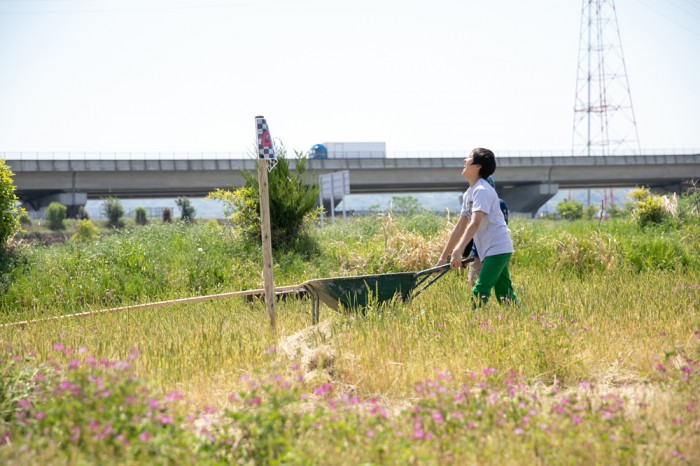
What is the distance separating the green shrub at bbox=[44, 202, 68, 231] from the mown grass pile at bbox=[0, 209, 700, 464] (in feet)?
92.6

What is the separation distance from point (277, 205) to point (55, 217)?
2890 centimetres

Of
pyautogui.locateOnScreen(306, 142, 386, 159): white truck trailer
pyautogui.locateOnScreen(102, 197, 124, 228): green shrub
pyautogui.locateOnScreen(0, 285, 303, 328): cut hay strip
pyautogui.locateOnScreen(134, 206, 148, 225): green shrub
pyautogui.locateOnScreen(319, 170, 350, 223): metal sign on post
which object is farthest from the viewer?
pyautogui.locateOnScreen(306, 142, 386, 159): white truck trailer

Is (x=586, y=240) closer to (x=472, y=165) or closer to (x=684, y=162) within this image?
(x=472, y=165)

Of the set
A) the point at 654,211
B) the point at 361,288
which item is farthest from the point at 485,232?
the point at 654,211

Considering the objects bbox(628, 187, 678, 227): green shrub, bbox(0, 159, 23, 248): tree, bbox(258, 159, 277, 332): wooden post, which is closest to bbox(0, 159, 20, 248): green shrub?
bbox(0, 159, 23, 248): tree

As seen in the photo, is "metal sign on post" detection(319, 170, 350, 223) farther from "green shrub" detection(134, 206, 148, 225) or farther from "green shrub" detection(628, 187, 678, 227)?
"green shrub" detection(134, 206, 148, 225)

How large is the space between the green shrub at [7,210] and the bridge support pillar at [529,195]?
4296cm

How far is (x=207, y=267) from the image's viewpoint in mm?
9953

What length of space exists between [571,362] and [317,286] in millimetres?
2316

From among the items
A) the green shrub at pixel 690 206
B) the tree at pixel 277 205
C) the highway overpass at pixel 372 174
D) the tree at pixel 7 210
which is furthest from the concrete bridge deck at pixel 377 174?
the tree at pixel 7 210

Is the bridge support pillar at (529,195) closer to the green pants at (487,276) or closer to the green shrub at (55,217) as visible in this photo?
the green shrub at (55,217)

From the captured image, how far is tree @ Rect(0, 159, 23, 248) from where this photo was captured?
32.2 feet

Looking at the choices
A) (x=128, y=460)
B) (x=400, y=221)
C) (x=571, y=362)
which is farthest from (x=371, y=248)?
(x=128, y=460)

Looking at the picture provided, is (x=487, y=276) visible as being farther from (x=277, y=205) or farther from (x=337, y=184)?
(x=337, y=184)
